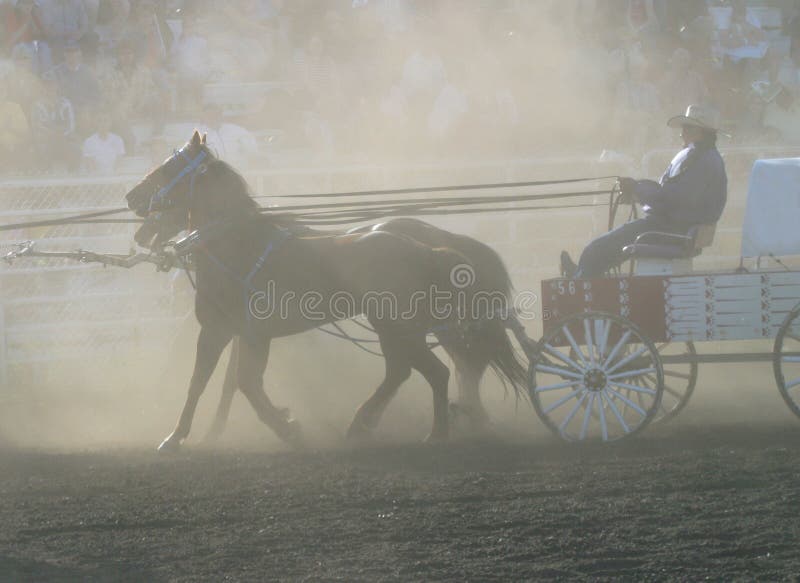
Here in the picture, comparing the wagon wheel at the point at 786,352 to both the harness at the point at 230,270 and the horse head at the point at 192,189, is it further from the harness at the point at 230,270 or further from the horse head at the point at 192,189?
the horse head at the point at 192,189

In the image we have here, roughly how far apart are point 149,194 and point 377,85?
5224 mm

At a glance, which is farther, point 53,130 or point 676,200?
point 53,130

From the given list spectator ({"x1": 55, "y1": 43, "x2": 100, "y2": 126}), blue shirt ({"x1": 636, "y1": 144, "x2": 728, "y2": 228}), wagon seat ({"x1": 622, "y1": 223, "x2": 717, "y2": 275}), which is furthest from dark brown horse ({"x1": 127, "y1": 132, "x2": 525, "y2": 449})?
spectator ({"x1": 55, "y1": 43, "x2": 100, "y2": 126})

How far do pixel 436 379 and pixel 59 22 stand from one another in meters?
6.28

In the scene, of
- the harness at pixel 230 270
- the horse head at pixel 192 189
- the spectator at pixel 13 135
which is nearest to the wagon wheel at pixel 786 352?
the harness at pixel 230 270

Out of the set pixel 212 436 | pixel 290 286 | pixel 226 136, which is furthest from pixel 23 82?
pixel 290 286

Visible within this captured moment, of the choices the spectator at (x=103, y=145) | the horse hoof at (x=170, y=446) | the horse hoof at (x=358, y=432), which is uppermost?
the spectator at (x=103, y=145)

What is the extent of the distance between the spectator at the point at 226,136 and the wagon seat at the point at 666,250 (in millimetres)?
4710

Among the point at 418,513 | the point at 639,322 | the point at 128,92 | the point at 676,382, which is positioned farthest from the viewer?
the point at 128,92

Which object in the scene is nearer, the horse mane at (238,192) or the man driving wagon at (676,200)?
the man driving wagon at (676,200)

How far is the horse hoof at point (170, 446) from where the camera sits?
625 centimetres

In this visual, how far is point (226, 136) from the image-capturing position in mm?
10328

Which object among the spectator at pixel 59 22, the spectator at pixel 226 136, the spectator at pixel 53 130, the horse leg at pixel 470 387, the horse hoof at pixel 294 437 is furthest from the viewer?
A: the spectator at pixel 59 22

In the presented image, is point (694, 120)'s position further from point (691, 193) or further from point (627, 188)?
point (627, 188)
